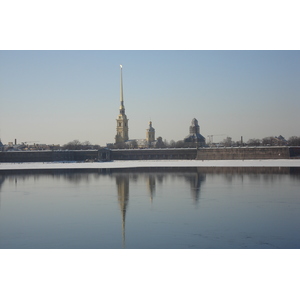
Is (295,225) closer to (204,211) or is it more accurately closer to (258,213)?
(258,213)

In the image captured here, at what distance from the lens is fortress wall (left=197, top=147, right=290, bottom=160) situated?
6366 centimetres

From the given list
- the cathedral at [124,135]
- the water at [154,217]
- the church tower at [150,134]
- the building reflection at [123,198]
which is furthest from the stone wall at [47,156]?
the church tower at [150,134]

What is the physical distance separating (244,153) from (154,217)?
53.0 metres

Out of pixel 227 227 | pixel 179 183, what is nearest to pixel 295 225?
pixel 227 227

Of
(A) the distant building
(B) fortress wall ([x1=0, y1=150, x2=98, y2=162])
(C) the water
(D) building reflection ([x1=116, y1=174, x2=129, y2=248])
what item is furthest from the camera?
(A) the distant building

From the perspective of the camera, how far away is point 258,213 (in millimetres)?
15711

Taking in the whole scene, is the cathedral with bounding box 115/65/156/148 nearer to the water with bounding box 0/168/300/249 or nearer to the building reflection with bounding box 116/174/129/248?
the building reflection with bounding box 116/174/129/248

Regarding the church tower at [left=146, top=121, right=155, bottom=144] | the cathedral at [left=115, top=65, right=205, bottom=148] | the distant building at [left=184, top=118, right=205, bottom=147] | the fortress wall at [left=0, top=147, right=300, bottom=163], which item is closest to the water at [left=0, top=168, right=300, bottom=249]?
the fortress wall at [left=0, top=147, right=300, bottom=163]

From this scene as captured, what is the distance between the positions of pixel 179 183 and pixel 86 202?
818cm

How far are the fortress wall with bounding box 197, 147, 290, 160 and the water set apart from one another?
39984mm

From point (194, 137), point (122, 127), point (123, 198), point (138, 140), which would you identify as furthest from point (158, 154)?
point (138, 140)

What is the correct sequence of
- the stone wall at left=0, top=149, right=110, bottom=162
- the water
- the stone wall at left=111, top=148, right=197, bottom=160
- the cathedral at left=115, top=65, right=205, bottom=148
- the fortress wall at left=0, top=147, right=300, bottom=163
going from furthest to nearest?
the cathedral at left=115, top=65, right=205, bottom=148, the stone wall at left=111, top=148, right=197, bottom=160, the stone wall at left=0, top=149, right=110, bottom=162, the fortress wall at left=0, top=147, right=300, bottom=163, the water

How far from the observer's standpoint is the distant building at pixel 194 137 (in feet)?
347

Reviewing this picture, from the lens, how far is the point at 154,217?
15.1m
